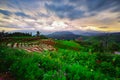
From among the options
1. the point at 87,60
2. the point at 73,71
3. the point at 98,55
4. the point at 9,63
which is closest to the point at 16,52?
the point at 9,63

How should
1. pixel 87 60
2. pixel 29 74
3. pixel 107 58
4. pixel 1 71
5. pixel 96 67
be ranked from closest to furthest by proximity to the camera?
1. pixel 29 74
2. pixel 1 71
3. pixel 96 67
4. pixel 87 60
5. pixel 107 58

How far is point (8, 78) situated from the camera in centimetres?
736

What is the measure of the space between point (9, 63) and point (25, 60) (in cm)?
98

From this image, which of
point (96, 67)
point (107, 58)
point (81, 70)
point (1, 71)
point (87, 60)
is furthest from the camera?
point (107, 58)

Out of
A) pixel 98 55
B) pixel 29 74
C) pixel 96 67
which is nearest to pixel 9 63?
pixel 29 74

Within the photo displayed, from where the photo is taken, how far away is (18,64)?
7969 millimetres

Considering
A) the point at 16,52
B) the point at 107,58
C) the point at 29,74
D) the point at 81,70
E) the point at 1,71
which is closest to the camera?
the point at 29,74

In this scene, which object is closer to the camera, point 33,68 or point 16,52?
point 33,68

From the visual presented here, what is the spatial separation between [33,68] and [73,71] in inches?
68.5

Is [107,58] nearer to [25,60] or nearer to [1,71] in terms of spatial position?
[25,60]

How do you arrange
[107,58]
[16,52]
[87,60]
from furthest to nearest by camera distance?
[107,58] < [87,60] < [16,52]

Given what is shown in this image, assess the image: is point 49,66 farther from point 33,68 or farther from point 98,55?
point 98,55

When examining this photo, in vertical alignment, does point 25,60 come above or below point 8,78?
above

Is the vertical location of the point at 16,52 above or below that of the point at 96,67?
above
